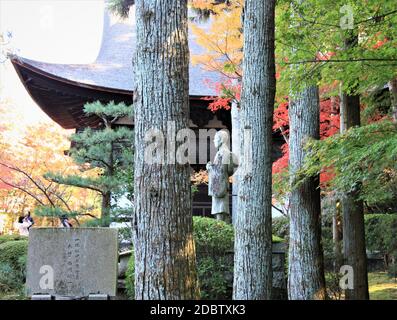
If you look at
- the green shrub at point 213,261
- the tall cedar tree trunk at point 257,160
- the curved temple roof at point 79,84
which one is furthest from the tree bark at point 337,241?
the curved temple roof at point 79,84

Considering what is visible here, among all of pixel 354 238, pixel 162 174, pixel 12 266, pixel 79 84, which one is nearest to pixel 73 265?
pixel 162 174

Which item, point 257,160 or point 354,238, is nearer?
point 257,160

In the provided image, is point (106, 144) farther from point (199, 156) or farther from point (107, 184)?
point (199, 156)

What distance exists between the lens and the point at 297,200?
20.0ft

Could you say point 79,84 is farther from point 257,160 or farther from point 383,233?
point 383,233

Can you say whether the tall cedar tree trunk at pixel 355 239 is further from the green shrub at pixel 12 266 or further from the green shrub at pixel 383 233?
the green shrub at pixel 12 266

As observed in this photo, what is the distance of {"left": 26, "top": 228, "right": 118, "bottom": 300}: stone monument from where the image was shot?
5602 mm

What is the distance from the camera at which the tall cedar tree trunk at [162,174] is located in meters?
3.06

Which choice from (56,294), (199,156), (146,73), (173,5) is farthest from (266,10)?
(199,156)

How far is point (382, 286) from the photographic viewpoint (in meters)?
9.14

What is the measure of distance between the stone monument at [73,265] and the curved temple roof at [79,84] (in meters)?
6.40

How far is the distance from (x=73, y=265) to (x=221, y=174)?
3.85 m

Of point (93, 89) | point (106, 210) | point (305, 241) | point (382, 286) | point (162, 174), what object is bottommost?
point (382, 286)

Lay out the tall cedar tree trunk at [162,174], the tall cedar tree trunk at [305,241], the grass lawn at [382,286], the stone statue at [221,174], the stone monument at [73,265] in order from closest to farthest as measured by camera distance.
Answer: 1. the tall cedar tree trunk at [162,174]
2. the stone monument at [73,265]
3. the tall cedar tree trunk at [305,241]
4. the grass lawn at [382,286]
5. the stone statue at [221,174]
